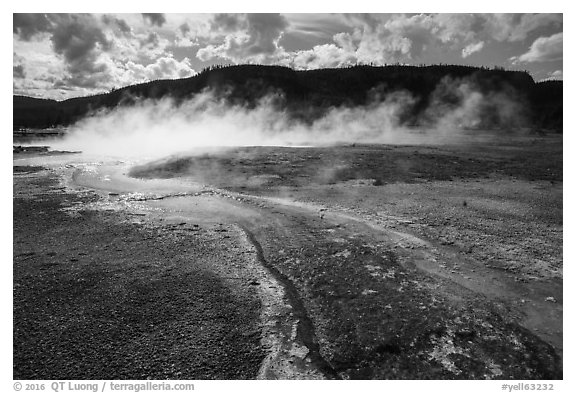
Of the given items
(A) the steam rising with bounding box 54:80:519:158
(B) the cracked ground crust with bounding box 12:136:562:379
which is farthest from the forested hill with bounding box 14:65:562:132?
(B) the cracked ground crust with bounding box 12:136:562:379

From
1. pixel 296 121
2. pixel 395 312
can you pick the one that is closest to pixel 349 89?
pixel 296 121

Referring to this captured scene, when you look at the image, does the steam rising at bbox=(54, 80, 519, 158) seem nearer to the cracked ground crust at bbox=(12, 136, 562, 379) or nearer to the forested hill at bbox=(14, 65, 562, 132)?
the forested hill at bbox=(14, 65, 562, 132)

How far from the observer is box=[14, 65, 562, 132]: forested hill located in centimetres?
5341

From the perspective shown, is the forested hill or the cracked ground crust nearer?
the cracked ground crust

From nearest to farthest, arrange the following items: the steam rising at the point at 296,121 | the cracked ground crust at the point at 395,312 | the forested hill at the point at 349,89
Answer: the cracked ground crust at the point at 395,312 < the steam rising at the point at 296,121 < the forested hill at the point at 349,89

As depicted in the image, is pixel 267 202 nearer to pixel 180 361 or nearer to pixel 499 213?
pixel 499 213

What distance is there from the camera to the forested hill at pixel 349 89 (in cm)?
5341

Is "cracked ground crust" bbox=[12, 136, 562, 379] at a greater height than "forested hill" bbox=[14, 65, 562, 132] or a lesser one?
lesser

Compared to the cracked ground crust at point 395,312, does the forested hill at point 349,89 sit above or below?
above

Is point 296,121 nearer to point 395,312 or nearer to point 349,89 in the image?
point 349,89

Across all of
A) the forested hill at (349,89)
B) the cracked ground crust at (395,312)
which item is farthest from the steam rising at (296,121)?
the cracked ground crust at (395,312)

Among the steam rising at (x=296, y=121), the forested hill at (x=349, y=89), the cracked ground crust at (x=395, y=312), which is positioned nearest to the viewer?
the cracked ground crust at (x=395, y=312)

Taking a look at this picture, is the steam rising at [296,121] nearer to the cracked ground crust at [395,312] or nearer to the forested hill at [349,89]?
the forested hill at [349,89]
